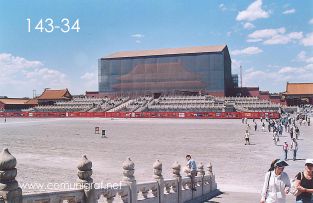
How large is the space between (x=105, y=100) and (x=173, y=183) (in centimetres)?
9602

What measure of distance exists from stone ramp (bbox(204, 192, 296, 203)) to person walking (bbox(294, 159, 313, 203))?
755cm

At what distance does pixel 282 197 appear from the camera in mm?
7219

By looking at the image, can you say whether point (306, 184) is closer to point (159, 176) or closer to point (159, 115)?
point (159, 176)

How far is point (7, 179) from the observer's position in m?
6.58

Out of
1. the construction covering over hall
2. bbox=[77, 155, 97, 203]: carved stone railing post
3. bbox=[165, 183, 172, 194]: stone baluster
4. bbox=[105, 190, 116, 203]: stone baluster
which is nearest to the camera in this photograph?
bbox=[77, 155, 97, 203]: carved stone railing post

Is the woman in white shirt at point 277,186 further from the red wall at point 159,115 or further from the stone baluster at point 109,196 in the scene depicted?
the red wall at point 159,115

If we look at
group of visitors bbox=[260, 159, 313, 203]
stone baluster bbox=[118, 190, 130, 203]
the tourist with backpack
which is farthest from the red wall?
the tourist with backpack

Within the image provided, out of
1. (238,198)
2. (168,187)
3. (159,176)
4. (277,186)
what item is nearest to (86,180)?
(159,176)

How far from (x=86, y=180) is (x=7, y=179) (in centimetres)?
215

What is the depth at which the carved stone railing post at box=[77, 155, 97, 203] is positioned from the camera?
27.1 ft

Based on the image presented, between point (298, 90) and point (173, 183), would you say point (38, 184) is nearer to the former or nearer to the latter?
point (173, 183)

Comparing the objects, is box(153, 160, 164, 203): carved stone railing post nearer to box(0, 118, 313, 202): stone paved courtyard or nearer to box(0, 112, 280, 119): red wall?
box(0, 118, 313, 202): stone paved courtyard

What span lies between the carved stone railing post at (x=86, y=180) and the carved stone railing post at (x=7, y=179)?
1.85 m

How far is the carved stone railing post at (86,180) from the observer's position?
27.1ft
